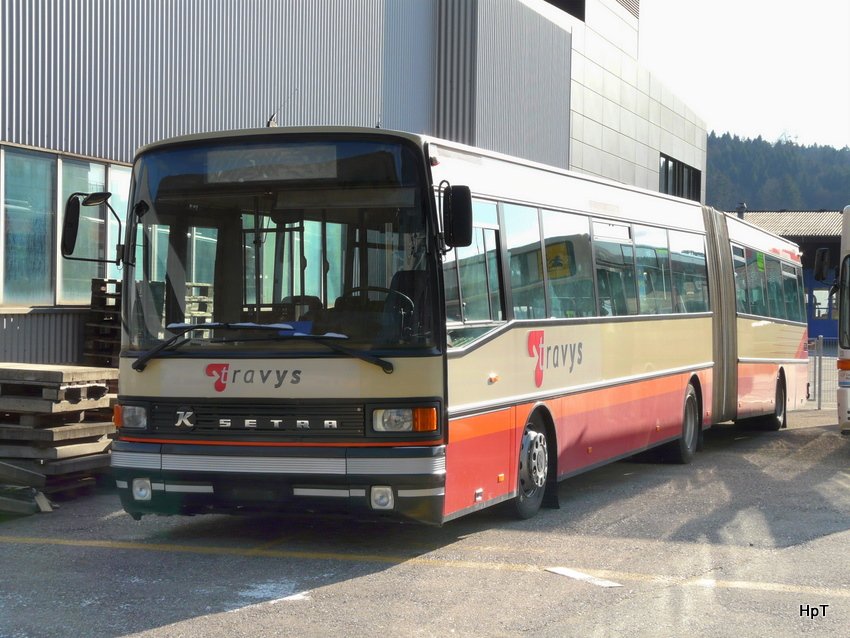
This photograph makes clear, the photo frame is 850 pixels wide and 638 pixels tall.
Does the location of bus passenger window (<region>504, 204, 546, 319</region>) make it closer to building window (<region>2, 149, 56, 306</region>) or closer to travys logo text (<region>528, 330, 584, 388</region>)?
travys logo text (<region>528, 330, 584, 388</region>)

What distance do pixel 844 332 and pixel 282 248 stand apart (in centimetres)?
947

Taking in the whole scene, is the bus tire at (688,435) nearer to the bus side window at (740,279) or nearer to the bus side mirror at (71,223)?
the bus side window at (740,279)

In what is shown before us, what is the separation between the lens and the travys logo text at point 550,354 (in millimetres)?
10188

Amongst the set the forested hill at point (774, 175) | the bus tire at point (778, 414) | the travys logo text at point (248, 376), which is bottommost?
the bus tire at point (778, 414)

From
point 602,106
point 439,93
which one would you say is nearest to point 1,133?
point 439,93

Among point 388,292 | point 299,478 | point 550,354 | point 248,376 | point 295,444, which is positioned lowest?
point 299,478

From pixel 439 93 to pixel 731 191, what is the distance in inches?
5326

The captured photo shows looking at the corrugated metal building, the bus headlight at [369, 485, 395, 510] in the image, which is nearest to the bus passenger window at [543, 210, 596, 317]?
the corrugated metal building

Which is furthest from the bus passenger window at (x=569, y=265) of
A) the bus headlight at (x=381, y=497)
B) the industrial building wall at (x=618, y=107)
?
the industrial building wall at (x=618, y=107)

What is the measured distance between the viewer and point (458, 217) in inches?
324

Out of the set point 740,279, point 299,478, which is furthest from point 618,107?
point 299,478

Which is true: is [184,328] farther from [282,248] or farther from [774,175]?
[774,175]

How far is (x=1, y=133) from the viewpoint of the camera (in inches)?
561

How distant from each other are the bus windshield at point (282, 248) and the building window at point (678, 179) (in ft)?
115
